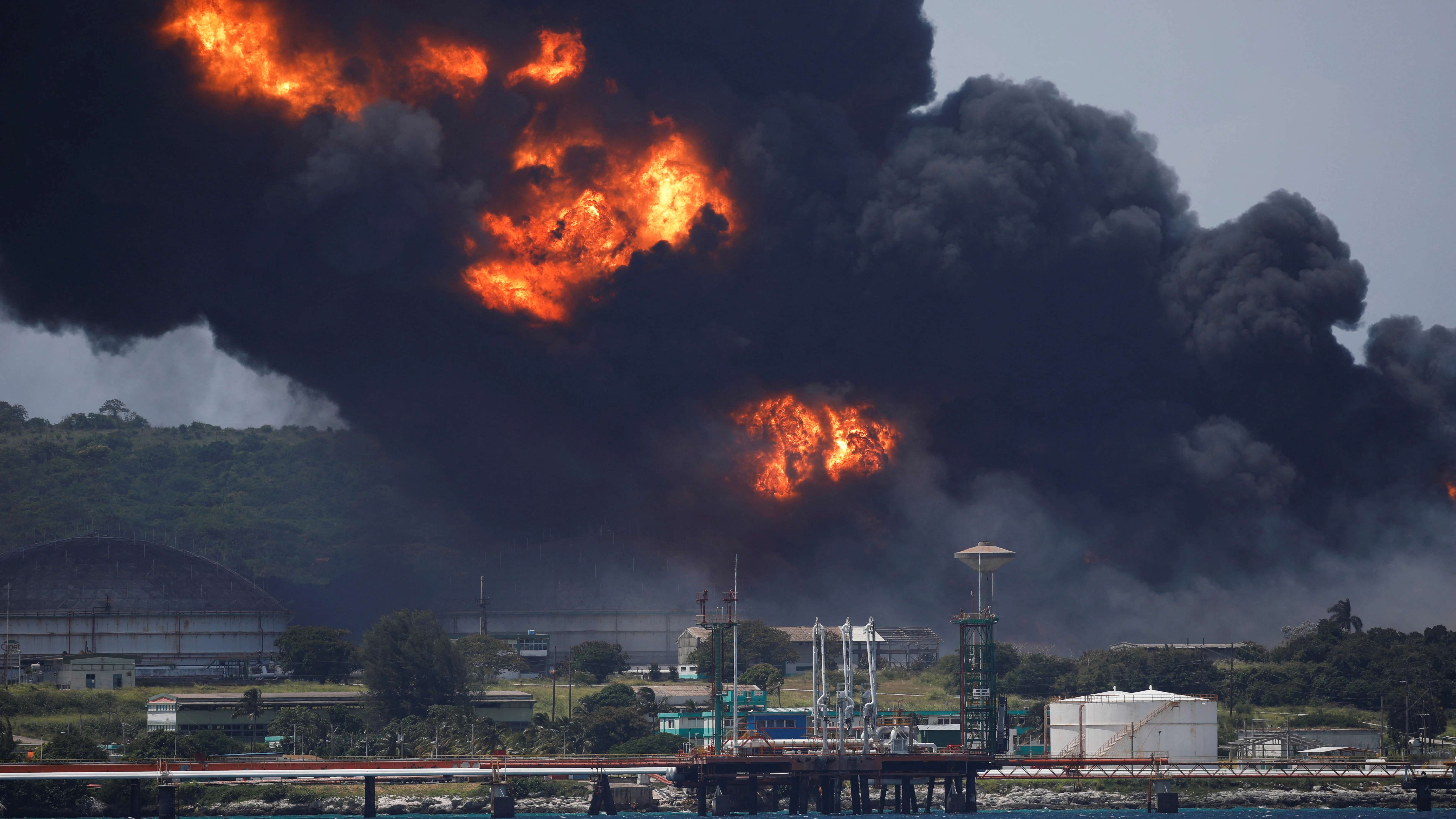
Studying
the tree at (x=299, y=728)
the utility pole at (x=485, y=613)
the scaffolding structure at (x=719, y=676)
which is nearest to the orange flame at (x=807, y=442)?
the scaffolding structure at (x=719, y=676)

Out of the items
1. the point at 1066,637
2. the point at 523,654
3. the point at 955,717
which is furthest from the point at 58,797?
the point at 1066,637

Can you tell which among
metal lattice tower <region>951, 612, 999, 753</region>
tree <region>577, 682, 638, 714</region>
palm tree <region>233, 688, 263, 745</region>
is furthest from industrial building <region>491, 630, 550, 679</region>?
metal lattice tower <region>951, 612, 999, 753</region>

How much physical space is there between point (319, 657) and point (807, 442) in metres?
51.7

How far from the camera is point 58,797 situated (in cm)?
11294

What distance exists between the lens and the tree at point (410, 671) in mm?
142500

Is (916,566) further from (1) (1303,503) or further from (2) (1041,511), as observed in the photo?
(1) (1303,503)

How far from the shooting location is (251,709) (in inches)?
5477

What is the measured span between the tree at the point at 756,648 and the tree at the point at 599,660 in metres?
7.98

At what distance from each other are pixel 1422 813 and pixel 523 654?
99871 millimetres

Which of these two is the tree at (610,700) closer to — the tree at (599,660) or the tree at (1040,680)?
the tree at (599,660)

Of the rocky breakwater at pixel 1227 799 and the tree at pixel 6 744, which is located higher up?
the tree at pixel 6 744

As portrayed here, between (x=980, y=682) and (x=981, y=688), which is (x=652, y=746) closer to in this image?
(x=980, y=682)

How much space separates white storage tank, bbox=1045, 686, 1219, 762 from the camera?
418 ft

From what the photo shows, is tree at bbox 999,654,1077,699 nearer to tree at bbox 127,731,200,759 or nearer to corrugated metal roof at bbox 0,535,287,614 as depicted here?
tree at bbox 127,731,200,759
